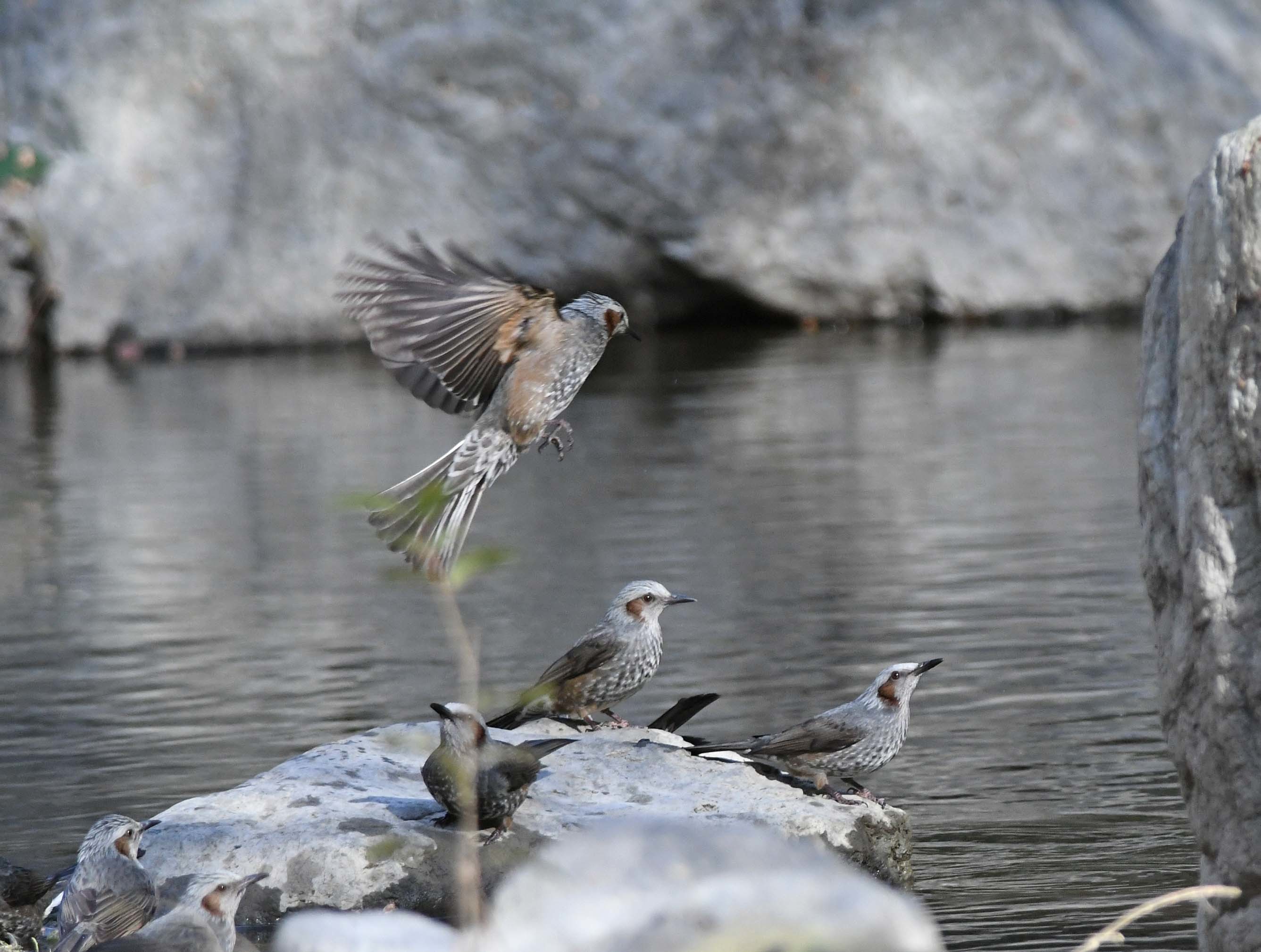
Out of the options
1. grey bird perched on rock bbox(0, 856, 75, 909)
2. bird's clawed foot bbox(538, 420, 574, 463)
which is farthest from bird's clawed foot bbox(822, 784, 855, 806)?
grey bird perched on rock bbox(0, 856, 75, 909)

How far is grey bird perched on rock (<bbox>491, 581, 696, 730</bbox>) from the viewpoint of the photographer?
6336mm

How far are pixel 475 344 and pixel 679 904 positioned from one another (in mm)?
3819

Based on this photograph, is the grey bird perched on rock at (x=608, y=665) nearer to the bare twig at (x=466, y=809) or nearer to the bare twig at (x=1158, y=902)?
the bare twig at (x=466, y=809)

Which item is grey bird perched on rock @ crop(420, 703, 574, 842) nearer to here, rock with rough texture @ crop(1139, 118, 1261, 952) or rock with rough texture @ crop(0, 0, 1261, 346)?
rock with rough texture @ crop(1139, 118, 1261, 952)

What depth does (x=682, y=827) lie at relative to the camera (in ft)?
8.29

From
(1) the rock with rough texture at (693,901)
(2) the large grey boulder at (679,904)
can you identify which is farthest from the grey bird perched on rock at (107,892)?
(1) the rock with rough texture at (693,901)

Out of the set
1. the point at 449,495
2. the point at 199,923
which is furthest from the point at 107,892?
the point at 449,495

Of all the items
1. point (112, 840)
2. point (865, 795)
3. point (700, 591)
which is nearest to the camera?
point (112, 840)

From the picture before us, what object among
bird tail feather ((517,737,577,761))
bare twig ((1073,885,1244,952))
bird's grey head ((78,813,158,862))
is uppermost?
bare twig ((1073,885,1244,952))

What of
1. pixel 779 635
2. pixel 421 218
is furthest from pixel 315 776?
pixel 421 218

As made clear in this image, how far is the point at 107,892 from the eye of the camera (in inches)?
197

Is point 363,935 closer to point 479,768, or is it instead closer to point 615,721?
point 479,768

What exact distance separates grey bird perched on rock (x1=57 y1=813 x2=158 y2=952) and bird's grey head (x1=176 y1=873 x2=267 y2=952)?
201 mm

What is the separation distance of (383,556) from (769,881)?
9.20 metres
